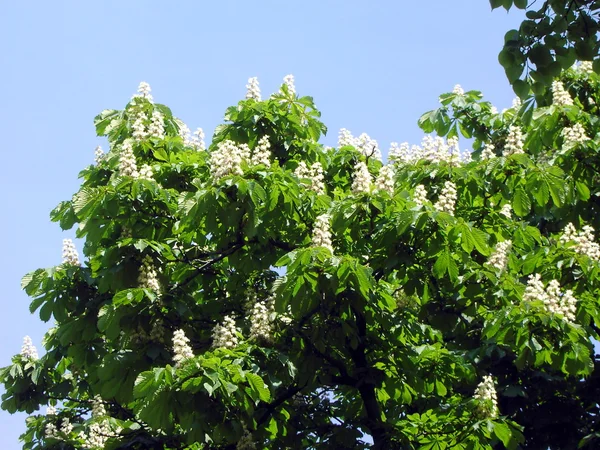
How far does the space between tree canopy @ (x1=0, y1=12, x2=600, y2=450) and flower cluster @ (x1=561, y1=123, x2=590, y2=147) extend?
0.03 m

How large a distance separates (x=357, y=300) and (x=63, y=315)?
3.68m

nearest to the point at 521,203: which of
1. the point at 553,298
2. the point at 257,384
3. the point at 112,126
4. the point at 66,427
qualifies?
the point at 553,298

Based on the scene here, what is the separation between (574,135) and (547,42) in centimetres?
573

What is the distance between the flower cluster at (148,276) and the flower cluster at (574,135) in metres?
4.81

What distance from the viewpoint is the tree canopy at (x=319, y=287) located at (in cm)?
966

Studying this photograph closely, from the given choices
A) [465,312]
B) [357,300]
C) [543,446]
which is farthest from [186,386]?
[543,446]

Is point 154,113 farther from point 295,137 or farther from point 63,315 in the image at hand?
point 63,315

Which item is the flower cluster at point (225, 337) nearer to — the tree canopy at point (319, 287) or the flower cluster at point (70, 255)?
the tree canopy at point (319, 287)

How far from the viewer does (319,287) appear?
9289 millimetres

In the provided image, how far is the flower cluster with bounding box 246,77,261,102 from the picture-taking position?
474 inches

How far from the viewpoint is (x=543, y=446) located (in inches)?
478

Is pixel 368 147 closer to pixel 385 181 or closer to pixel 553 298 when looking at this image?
pixel 385 181

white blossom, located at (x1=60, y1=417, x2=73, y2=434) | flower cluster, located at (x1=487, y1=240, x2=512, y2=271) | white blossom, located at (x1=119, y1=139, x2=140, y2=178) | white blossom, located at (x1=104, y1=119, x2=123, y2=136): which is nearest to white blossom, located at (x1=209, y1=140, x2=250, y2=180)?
white blossom, located at (x1=119, y1=139, x2=140, y2=178)

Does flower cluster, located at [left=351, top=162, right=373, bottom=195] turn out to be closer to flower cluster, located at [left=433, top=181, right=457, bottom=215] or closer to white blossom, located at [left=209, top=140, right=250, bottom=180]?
flower cluster, located at [left=433, top=181, right=457, bottom=215]
